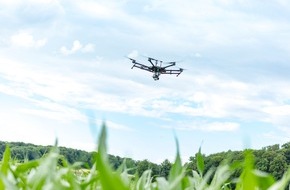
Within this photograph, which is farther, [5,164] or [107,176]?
[5,164]

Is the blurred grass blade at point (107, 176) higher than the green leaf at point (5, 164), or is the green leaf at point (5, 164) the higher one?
the blurred grass blade at point (107, 176)

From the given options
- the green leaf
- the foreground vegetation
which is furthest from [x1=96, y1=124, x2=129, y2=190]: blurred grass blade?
the green leaf

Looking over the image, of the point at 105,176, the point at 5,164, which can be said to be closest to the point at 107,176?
the point at 105,176

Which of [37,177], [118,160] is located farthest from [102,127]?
[118,160]

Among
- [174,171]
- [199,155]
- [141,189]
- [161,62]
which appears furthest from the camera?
[161,62]

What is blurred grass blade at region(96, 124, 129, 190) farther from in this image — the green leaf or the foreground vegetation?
the green leaf

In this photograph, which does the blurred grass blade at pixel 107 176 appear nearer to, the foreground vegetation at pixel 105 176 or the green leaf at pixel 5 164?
the foreground vegetation at pixel 105 176

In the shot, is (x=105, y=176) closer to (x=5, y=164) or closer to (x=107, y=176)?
(x=107, y=176)

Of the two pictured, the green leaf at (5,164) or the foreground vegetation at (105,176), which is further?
the green leaf at (5,164)

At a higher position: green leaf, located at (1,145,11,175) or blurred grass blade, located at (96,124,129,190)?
blurred grass blade, located at (96,124,129,190)

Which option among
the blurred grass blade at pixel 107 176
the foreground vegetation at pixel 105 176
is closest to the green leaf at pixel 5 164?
the foreground vegetation at pixel 105 176

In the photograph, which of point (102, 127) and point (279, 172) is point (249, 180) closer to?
point (102, 127)
